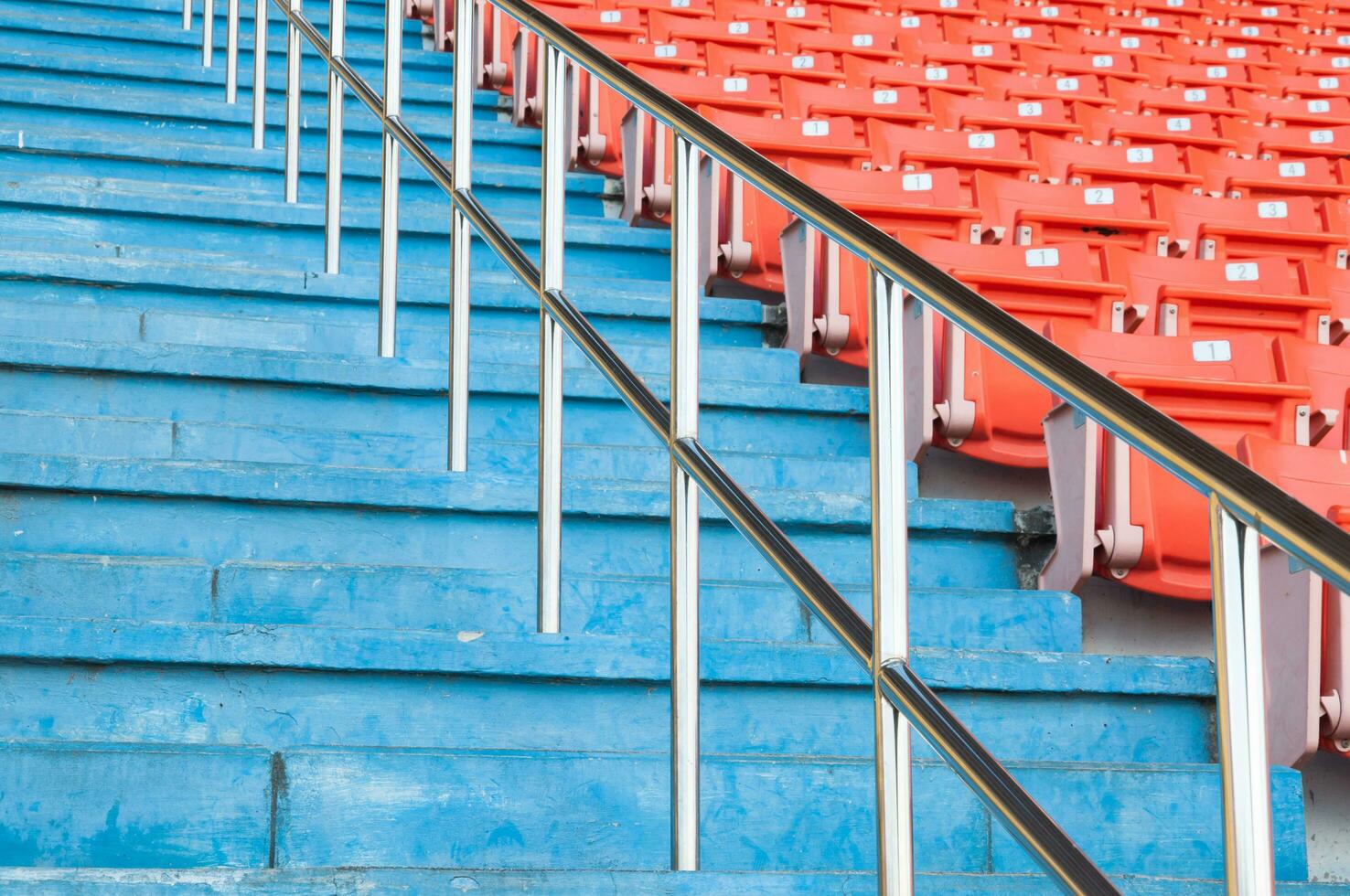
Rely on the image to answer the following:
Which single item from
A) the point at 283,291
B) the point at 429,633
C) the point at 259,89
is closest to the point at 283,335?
the point at 283,291

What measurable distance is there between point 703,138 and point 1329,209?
305 cm

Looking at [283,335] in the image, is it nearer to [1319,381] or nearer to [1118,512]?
[1118,512]

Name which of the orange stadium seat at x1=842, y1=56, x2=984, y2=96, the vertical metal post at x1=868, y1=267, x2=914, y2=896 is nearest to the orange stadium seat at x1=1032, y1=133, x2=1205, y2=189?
the orange stadium seat at x1=842, y1=56, x2=984, y2=96

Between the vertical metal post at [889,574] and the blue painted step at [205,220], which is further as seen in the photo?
the blue painted step at [205,220]

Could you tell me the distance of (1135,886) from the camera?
1.47m

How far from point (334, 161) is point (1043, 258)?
1237mm

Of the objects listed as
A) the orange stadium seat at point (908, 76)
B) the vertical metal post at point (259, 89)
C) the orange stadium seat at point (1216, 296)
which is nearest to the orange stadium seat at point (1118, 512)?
the orange stadium seat at point (1216, 296)

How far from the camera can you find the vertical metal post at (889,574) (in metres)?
1.06

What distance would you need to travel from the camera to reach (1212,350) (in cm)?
248

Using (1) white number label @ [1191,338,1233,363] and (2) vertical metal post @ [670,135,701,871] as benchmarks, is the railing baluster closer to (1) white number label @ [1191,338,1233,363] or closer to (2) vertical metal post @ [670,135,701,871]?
(2) vertical metal post @ [670,135,701,871]

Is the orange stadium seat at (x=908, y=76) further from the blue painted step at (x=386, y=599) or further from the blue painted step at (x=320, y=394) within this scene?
the blue painted step at (x=386, y=599)

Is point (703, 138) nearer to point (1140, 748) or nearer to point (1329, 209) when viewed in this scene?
point (1140, 748)

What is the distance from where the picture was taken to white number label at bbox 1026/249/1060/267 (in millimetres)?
2811

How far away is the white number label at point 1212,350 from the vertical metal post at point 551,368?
1.12 meters
